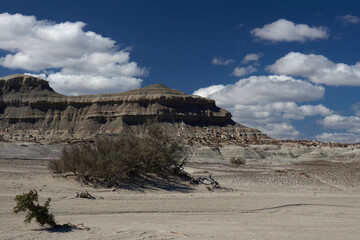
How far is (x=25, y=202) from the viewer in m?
8.76

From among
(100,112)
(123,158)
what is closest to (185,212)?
(123,158)

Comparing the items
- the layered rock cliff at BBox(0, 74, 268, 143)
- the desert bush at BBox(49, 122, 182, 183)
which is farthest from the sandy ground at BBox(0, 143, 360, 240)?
the layered rock cliff at BBox(0, 74, 268, 143)

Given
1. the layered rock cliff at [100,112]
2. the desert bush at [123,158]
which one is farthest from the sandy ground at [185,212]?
the layered rock cliff at [100,112]

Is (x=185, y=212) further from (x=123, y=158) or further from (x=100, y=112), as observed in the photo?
(x=100, y=112)

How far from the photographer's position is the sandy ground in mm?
8859

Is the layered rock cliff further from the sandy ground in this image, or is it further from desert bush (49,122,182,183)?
the sandy ground

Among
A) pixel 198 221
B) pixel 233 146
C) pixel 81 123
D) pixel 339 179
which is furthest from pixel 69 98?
pixel 198 221

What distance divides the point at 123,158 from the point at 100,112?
9878 centimetres

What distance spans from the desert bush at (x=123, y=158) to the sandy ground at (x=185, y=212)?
0.92 metres

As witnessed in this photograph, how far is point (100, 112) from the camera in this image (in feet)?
375

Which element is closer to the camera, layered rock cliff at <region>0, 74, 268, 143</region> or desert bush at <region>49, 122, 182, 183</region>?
desert bush at <region>49, 122, 182, 183</region>

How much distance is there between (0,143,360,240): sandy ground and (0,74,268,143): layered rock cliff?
8812 cm

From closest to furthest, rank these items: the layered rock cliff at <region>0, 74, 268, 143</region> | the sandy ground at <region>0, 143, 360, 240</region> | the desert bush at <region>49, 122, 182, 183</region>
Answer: the sandy ground at <region>0, 143, 360, 240</region>, the desert bush at <region>49, 122, 182, 183</region>, the layered rock cliff at <region>0, 74, 268, 143</region>

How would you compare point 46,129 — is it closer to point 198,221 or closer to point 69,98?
point 69,98
